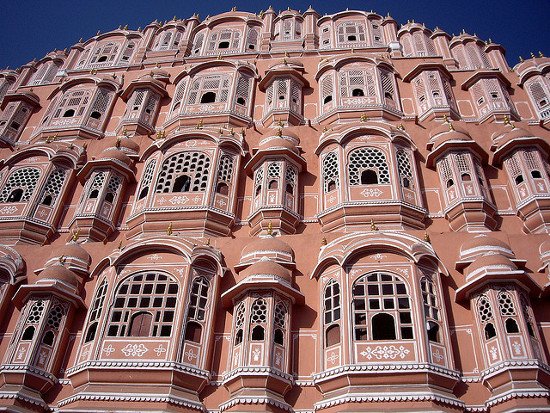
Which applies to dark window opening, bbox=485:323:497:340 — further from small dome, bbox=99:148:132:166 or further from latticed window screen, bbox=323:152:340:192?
small dome, bbox=99:148:132:166

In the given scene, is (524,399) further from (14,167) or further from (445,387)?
(14,167)

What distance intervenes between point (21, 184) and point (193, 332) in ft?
32.4

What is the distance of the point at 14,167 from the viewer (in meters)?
19.9

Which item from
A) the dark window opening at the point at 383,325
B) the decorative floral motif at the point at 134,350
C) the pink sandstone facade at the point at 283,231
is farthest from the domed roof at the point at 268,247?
the decorative floral motif at the point at 134,350

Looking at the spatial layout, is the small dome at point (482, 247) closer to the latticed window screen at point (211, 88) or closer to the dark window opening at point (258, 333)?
the dark window opening at point (258, 333)

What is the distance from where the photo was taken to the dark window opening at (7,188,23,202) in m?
19.1

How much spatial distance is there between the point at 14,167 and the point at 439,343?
15847mm

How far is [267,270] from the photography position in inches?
535

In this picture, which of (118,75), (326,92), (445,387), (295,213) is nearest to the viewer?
(445,387)

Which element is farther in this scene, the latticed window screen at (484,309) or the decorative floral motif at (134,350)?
the decorative floral motif at (134,350)

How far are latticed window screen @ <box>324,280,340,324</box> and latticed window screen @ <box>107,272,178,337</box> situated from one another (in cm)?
380

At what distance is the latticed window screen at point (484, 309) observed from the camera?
1262 centimetres

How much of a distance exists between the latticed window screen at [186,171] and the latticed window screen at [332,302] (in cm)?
600

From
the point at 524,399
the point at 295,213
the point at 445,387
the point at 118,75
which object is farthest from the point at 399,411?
the point at 118,75
